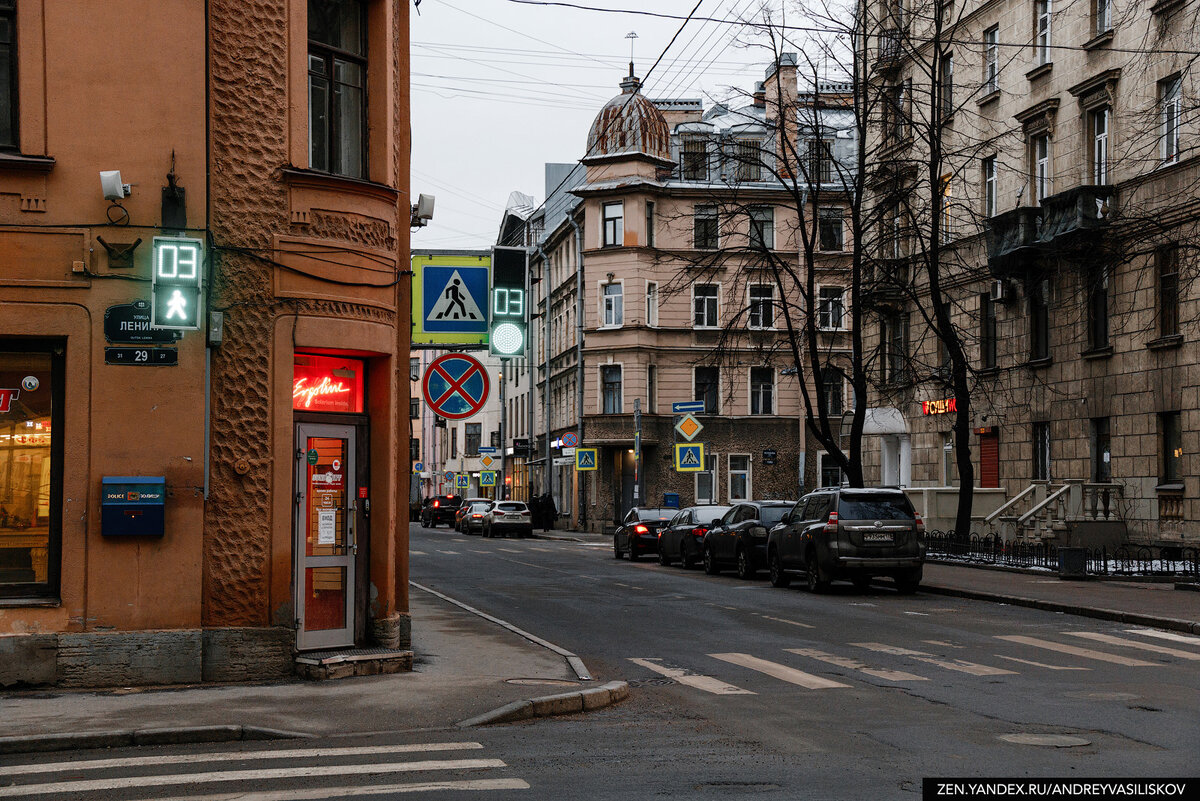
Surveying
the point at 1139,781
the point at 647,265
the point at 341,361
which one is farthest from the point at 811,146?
the point at 1139,781

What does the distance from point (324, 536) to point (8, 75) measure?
213 inches

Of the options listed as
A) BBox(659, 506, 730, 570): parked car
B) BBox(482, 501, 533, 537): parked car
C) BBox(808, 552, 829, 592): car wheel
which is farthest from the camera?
BBox(482, 501, 533, 537): parked car

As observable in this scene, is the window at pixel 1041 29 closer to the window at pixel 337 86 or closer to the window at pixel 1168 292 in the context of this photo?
the window at pixel 1168 292

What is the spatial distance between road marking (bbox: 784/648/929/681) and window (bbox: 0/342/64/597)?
26.2ft

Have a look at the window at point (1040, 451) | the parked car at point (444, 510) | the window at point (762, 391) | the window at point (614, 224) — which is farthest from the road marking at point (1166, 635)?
the parked car at point (444, 510)

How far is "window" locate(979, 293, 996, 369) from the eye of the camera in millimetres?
38750

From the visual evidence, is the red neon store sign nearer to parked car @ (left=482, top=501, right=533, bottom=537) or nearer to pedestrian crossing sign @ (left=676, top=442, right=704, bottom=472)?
pedestrian crossing sign @ (left=676, top=442, right=704, bottom=472)

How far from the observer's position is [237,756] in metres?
9.27

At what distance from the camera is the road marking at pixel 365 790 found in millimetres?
7832

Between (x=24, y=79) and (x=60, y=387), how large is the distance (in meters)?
2.91

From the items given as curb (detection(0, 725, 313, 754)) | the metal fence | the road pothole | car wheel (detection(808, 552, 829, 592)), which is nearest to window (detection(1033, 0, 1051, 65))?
the metal fence

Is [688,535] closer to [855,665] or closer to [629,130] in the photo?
[855,665]

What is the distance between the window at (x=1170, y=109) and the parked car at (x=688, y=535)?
12.7 metres

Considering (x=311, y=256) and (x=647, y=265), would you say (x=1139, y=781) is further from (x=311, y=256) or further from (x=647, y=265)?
(x=647, y=265)
